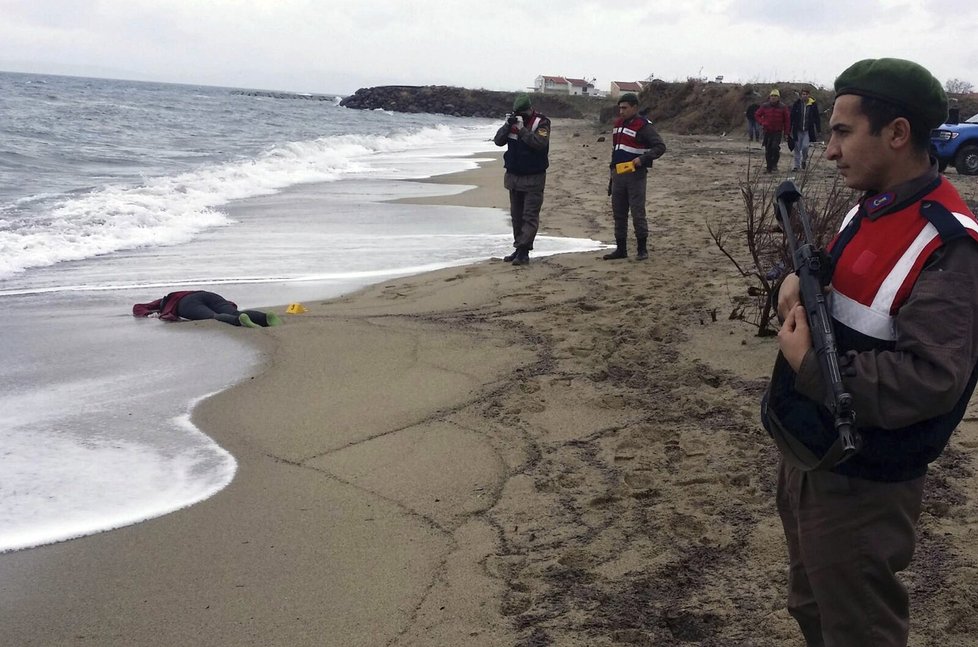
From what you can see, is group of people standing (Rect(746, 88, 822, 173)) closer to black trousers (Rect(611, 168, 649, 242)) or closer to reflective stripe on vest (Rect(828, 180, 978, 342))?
black trousers (Rect(611, 168, 649, 242))

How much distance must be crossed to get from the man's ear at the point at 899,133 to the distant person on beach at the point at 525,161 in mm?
7168

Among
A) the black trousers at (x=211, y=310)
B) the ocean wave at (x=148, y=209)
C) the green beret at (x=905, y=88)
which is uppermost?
the green beret at (x=905, y=88)

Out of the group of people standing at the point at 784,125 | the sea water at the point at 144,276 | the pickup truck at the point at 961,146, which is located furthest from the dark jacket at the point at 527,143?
the pickup truck at the point at 961,146

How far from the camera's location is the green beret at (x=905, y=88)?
175 centimetres

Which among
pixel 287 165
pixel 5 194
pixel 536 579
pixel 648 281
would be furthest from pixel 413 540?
pixel 287 165

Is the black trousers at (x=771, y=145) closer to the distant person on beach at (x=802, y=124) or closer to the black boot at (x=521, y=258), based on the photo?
the distant person on beach at (x=802, y=124)

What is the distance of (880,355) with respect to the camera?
1.66 metres

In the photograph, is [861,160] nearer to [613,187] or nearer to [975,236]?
[975,236]

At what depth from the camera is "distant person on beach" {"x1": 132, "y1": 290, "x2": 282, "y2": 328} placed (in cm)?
655

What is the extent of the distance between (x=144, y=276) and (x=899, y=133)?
8195 mm

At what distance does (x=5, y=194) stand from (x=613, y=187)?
10724 millimetres

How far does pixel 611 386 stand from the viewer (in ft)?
16.4

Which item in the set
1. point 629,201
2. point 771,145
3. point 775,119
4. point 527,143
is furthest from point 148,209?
point 775,119

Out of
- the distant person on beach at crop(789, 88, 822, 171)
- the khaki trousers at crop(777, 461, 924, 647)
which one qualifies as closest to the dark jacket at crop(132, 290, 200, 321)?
the khaki trousers at crop(777, 461, 924, 647)
